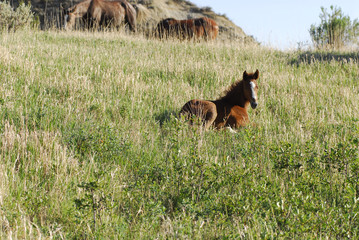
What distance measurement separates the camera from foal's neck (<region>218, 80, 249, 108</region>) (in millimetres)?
7770

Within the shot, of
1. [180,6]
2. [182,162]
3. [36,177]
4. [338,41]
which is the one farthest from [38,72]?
[180,6]

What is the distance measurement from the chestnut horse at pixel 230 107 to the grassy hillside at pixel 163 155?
1.15 ft

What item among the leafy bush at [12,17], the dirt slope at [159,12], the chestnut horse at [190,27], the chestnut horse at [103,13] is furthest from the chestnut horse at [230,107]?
the dirt slope at [159,12]

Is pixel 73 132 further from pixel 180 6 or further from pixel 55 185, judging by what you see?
pixel 180 6

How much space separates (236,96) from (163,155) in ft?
9.67

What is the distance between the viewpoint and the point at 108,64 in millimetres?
10141

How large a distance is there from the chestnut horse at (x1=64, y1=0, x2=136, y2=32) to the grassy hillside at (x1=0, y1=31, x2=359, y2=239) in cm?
1073

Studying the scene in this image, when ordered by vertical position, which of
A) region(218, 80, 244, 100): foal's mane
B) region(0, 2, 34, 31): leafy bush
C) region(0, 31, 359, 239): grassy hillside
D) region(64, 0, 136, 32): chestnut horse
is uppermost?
region(64, 0, 136, 32): chestnut horse

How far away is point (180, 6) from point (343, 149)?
1143 inches

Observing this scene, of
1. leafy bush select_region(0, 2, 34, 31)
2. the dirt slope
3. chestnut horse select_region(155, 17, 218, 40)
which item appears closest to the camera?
leafy bush select_region(0, 2, 34, 31)

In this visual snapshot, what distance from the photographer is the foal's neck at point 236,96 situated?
7.77 m

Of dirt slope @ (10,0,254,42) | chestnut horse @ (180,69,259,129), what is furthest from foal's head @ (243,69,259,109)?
dirt slope @ (10,0,254,42)

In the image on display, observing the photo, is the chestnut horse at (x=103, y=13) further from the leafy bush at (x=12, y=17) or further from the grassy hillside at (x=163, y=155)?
the grassy hillside at (x=163, y=155)

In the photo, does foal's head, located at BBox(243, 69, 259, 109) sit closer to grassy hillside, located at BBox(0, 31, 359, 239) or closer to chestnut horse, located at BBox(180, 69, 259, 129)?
chestnut horse, located at BBox(180, 69, 259, 129)
